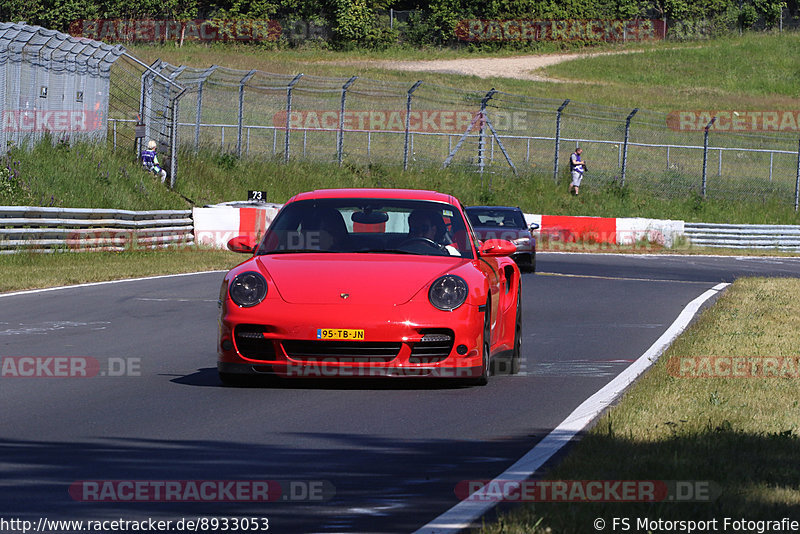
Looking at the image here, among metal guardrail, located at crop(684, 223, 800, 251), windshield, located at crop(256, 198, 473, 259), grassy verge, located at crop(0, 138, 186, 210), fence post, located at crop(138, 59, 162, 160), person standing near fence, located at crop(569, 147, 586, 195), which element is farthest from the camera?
person standing near fence, located at crop(569, 147, 586, 195)

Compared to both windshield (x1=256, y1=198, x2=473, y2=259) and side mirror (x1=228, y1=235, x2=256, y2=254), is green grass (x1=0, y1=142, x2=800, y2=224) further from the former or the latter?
windshield (x1=256, y1=198, x2=473, y2=259)

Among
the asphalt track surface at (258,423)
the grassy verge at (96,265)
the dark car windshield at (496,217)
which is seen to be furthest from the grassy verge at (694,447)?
the dark car windshield at (496,217)

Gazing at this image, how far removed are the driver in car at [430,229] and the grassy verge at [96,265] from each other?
8.48m

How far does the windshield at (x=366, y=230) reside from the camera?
9.52 m

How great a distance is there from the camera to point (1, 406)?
7.95m

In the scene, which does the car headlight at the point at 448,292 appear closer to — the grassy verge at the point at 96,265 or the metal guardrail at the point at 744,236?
the grassy verge at the point at 96,265

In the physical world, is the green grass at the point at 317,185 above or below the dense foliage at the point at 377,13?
below

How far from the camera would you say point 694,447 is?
6.51 metres

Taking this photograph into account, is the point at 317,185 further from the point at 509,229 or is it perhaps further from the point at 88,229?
the point at 88,229

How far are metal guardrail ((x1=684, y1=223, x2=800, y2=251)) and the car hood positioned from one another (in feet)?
89.5

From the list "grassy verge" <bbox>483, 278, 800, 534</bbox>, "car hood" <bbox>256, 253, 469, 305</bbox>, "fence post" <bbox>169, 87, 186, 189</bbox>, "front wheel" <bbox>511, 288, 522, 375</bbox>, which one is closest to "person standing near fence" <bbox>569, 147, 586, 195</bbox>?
"fence post" <bbox>169, 87, 186, 189</bbox>

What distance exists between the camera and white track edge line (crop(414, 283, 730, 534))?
4914 mm

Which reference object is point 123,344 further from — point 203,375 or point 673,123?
point 673,123

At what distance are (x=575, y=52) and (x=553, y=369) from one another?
81.0m
